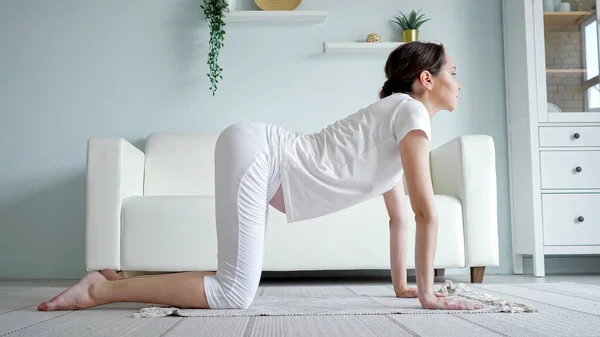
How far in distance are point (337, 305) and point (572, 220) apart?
1.97 meters

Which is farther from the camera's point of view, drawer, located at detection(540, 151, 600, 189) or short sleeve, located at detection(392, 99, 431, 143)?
drawer, located at detection(540, 151, 600, 189)

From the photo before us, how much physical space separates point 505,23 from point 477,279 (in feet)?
5.32

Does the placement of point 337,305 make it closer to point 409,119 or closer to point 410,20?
point 409,119

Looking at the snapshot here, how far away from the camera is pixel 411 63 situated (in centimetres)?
174

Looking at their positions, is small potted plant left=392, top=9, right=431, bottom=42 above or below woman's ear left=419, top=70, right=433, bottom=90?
above

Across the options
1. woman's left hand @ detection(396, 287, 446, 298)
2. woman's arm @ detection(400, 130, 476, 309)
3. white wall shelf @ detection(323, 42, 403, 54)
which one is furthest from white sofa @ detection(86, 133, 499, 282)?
woman's arm @ detection(400, 130, 476, 309)

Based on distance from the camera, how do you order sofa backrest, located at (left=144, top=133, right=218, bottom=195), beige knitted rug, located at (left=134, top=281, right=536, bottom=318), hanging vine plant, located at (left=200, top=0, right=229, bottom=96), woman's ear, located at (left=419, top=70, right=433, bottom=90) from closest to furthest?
beige knitted rug, located at (left=134, top=281, right=536, bottom=318) < woman's ear, located at (left=419, top=70, right=433, bottom=90) < sofa backrest, located at (left=144, top=133, right=218, bottom=195) < hanging vine plant, located at (left=200, top=0, right=229, bottom=96)

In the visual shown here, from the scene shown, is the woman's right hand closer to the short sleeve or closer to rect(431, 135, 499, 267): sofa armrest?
the short sleeve

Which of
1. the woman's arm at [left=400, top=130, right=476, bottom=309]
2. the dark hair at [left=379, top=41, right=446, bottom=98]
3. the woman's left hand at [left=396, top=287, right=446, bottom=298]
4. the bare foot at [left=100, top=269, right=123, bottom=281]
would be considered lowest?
the woman's left hand at [left=396, top=287, right=446, bottom=298]

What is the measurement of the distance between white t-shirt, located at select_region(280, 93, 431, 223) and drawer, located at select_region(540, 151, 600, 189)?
6.31 feet

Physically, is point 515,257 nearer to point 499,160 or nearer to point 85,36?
point 499,160

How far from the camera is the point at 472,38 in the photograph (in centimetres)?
370

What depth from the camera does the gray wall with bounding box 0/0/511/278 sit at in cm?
356

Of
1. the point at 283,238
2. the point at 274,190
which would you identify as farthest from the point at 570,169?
the point at 274,190
